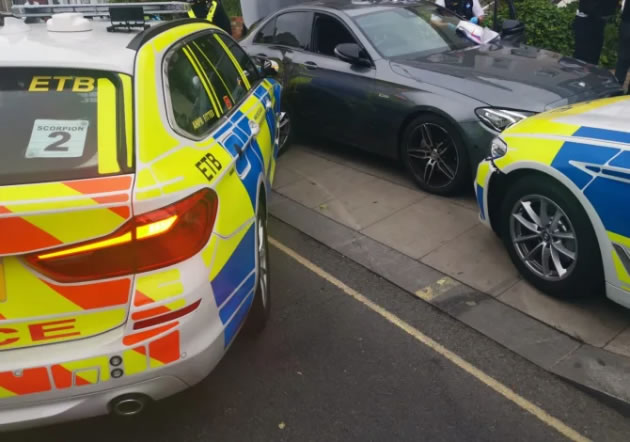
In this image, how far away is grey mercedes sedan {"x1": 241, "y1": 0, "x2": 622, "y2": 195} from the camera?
16.0 ft

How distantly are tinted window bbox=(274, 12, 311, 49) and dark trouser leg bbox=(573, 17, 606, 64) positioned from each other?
346 cm

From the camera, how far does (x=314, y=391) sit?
120 inches

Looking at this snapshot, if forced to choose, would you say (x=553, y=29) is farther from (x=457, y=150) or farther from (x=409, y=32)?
(x=457, y=150)

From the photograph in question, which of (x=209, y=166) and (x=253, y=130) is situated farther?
(x=253, y=130)

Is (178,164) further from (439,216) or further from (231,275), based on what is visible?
(439,216)

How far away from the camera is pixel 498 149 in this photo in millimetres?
3934

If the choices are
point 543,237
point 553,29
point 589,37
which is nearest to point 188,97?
point 543,237

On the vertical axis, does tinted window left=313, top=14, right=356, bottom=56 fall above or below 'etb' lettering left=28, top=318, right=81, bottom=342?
above

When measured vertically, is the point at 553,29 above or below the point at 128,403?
above

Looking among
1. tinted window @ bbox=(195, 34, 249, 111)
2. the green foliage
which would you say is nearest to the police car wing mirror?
tinted window @ bbox=(195, 34, 249, 111)

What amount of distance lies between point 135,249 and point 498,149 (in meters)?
2.59

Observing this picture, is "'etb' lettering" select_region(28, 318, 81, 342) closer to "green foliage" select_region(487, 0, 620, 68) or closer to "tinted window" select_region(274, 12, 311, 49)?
"tinted window" select_region(274, 12, 311, 49)

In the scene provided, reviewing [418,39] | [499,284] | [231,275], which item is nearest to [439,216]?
[499,284]

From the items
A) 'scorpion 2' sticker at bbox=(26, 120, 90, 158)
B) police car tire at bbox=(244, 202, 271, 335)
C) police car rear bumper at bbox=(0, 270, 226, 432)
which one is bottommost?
police car tire at bbox=(244, 202, 271, 335)
